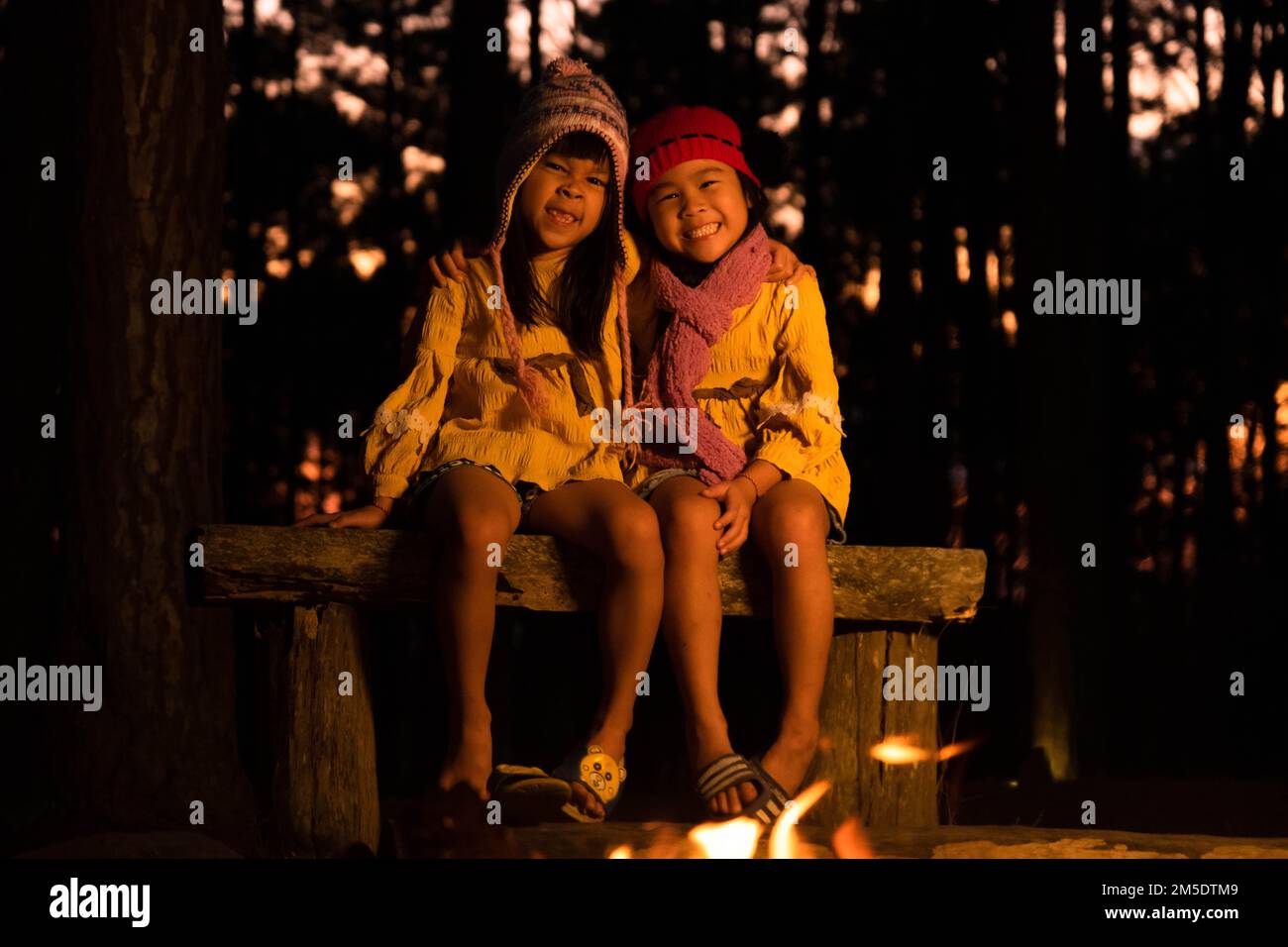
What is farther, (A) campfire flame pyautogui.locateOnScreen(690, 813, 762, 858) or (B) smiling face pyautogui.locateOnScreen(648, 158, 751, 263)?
(B) smiling face pyautogui.locateOnScreen(648, 158, 751, 263)

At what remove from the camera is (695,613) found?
3.71 metres

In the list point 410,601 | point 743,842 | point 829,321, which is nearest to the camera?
point 743,842

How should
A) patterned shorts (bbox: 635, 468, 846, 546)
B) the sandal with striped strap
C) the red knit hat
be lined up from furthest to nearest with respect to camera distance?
the red knit hat → patterned shorts (bbox: 635, 468, 846, 546) → the sandal with striped strap

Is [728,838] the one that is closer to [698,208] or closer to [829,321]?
[698,208]

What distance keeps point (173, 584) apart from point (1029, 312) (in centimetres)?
481

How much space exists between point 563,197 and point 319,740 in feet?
5.56

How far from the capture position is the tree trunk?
4754 millimetres

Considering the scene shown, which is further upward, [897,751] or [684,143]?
[684,143]

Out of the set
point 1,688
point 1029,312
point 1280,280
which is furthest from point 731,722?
point 1280,280

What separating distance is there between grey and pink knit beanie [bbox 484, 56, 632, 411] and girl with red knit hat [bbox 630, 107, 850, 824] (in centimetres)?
10

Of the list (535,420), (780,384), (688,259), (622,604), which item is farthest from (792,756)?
(688,259)

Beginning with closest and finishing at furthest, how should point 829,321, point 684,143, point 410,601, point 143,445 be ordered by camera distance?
point 410,601 → point 684,143 → point 143,445 → point 829,321

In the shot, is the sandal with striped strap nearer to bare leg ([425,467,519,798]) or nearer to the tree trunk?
bare leg ([425,467,519,798])

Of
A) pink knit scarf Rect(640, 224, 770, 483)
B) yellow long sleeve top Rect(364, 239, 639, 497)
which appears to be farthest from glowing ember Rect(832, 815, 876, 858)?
yellow long sleeve top Rect(364, 239, 639, 497)
